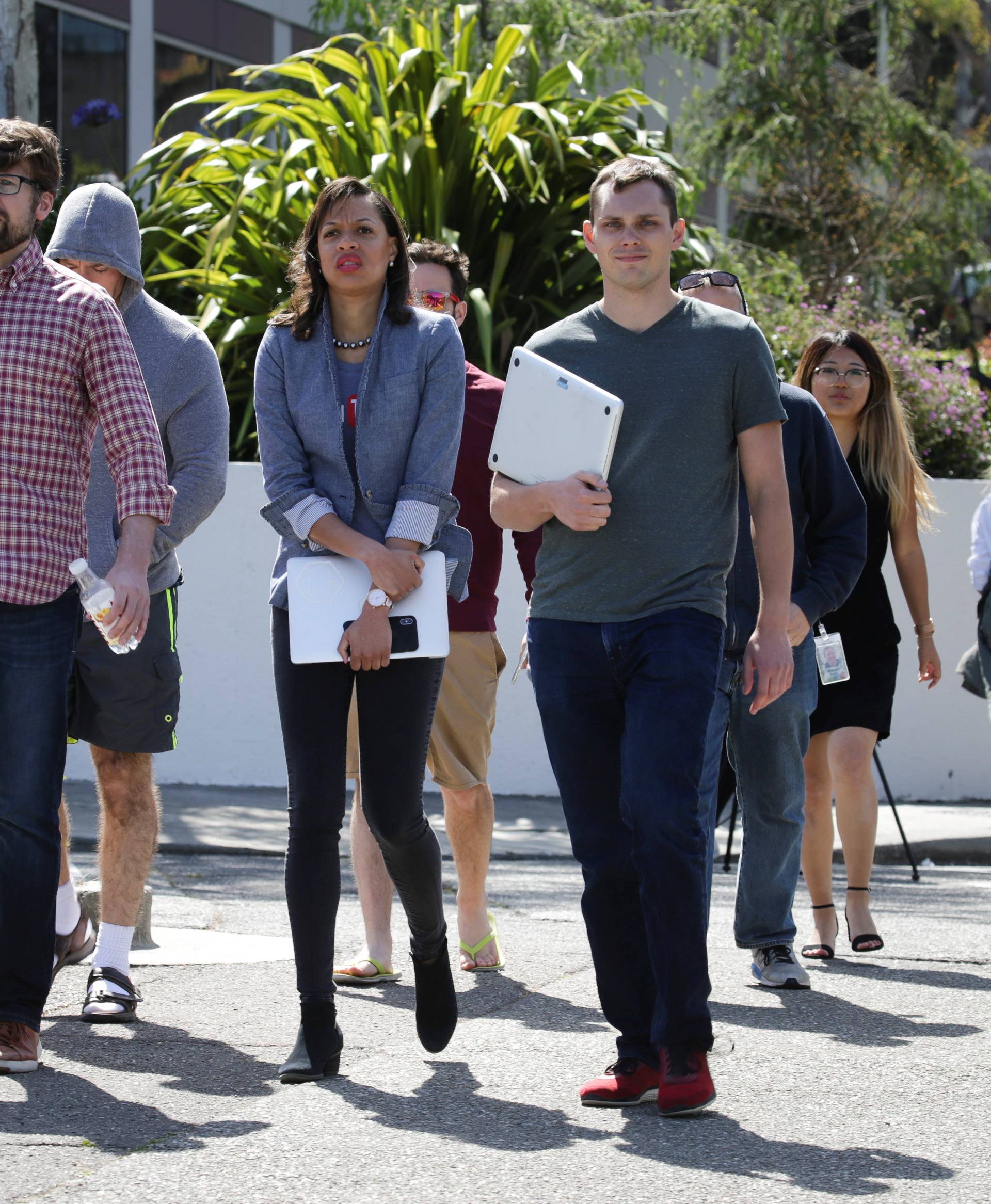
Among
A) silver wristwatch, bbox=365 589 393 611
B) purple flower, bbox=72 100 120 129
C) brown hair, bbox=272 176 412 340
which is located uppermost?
purple flower, bbox=72 100 120 129

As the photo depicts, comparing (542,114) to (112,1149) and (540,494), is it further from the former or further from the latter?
(112,1149)

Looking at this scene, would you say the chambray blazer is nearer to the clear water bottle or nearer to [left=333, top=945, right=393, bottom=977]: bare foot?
the clear water bottle

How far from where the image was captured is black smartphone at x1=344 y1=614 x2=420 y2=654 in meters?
3.89

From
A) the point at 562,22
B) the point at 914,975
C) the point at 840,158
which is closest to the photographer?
the point at 914,975

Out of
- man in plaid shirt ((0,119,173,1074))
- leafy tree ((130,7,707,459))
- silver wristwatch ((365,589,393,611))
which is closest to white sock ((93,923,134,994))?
man in plaid shirt ((0,119,173,1074))

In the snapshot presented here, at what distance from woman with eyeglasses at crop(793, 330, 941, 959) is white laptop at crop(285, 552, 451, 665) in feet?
7.48

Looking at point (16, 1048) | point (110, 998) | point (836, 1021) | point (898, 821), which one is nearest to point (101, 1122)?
point (16, 1048)

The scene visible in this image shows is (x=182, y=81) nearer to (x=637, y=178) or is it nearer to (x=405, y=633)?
(x=637, y=178)

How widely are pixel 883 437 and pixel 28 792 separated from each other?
3.17 meters

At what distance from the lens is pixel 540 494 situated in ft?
12.3

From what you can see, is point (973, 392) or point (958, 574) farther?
point (973, 392)

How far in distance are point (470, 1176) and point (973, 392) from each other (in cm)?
1010

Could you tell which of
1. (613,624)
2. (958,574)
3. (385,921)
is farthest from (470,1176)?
(958,574)

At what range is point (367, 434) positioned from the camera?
4031 mm
